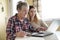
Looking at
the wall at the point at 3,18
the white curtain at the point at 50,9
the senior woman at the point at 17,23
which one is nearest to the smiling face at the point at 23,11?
the senior woman at the point at 17,23

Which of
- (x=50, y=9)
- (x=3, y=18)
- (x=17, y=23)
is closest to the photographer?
(x=17, y=23)

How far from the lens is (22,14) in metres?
1.92

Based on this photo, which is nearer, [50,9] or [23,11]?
[23,11]

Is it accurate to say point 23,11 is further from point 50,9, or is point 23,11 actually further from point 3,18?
point 50,9

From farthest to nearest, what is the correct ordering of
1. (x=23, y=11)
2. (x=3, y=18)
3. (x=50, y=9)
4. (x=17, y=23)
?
(x=50, y=9)
(x=3, y=18)
(x=17, y=23)
(x=23, y=11)

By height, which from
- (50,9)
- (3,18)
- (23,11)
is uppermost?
(23,11)

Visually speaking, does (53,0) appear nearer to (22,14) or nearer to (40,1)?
(40,1)

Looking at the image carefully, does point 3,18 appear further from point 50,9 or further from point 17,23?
point 50,9

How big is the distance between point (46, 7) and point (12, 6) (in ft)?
3.39

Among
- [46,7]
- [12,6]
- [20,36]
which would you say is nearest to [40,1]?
[46,7]

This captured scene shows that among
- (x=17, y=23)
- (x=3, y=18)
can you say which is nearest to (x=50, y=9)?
(x=3, y=18)

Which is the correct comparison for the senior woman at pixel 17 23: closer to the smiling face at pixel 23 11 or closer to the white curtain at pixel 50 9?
the smiling face at pixel 23 11

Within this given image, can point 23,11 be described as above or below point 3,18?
above

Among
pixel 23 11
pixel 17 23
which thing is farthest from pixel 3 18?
pixel 23 11
